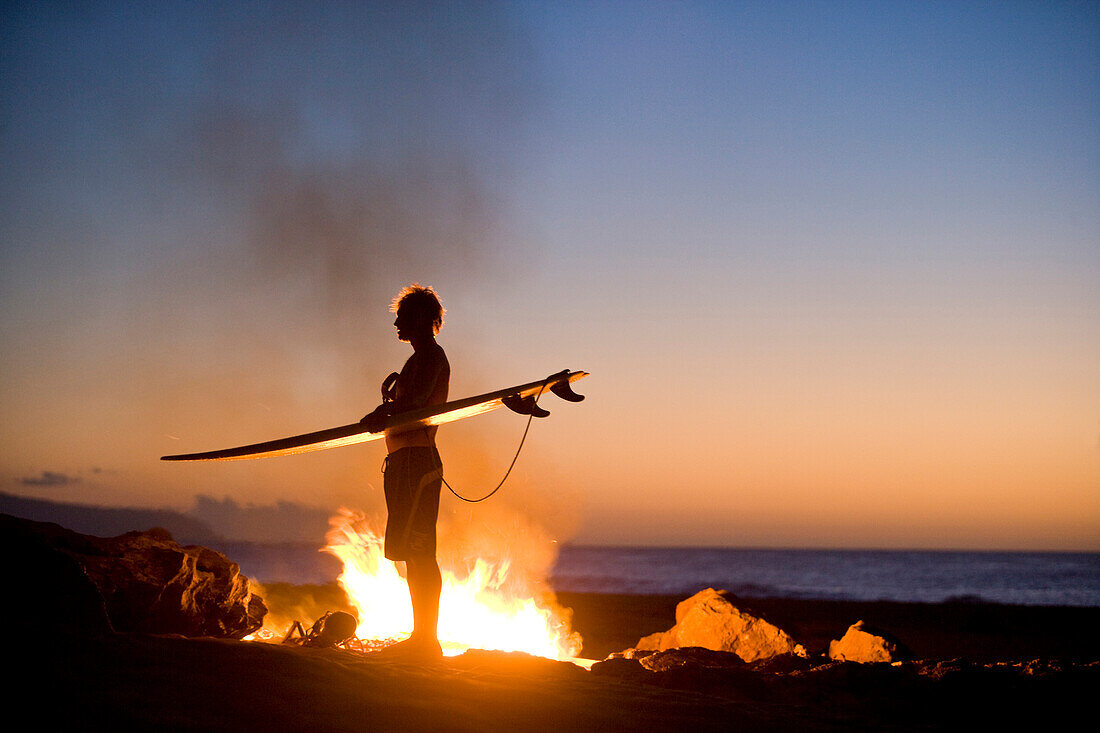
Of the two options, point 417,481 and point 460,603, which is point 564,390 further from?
point 460,603

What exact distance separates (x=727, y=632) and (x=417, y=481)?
14.1 ft

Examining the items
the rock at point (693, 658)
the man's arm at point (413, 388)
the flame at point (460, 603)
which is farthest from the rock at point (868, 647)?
the man's arm at point (413, 388)

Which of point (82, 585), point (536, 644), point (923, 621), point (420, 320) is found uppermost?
point (420, 320)

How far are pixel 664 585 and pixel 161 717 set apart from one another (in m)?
37.9

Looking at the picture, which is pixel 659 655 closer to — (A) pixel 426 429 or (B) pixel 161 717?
(A) pixel 426 429

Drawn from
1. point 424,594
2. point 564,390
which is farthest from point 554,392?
point 424,594

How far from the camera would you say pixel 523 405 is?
5461mm

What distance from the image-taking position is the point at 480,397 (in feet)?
18.3

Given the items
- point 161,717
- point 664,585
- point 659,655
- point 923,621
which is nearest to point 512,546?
point 659,655

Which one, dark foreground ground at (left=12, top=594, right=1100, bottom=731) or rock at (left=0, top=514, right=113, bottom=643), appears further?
rock at (left=0, top=514, right=113, bottom=643)

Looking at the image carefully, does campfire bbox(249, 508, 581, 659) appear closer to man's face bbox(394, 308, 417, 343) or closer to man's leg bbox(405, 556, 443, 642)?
man's leg bbox(405, 556, 443, 642)

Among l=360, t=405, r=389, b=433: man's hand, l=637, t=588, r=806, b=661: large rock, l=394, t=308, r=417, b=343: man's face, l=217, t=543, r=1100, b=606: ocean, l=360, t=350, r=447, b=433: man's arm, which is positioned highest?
l=394, t=308, r=417, b=343: man's face

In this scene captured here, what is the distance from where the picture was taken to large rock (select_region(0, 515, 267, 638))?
13.0ft

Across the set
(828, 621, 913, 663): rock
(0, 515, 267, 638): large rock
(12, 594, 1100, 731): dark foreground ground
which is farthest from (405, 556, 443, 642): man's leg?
(828, 621, 913, 663): rock
